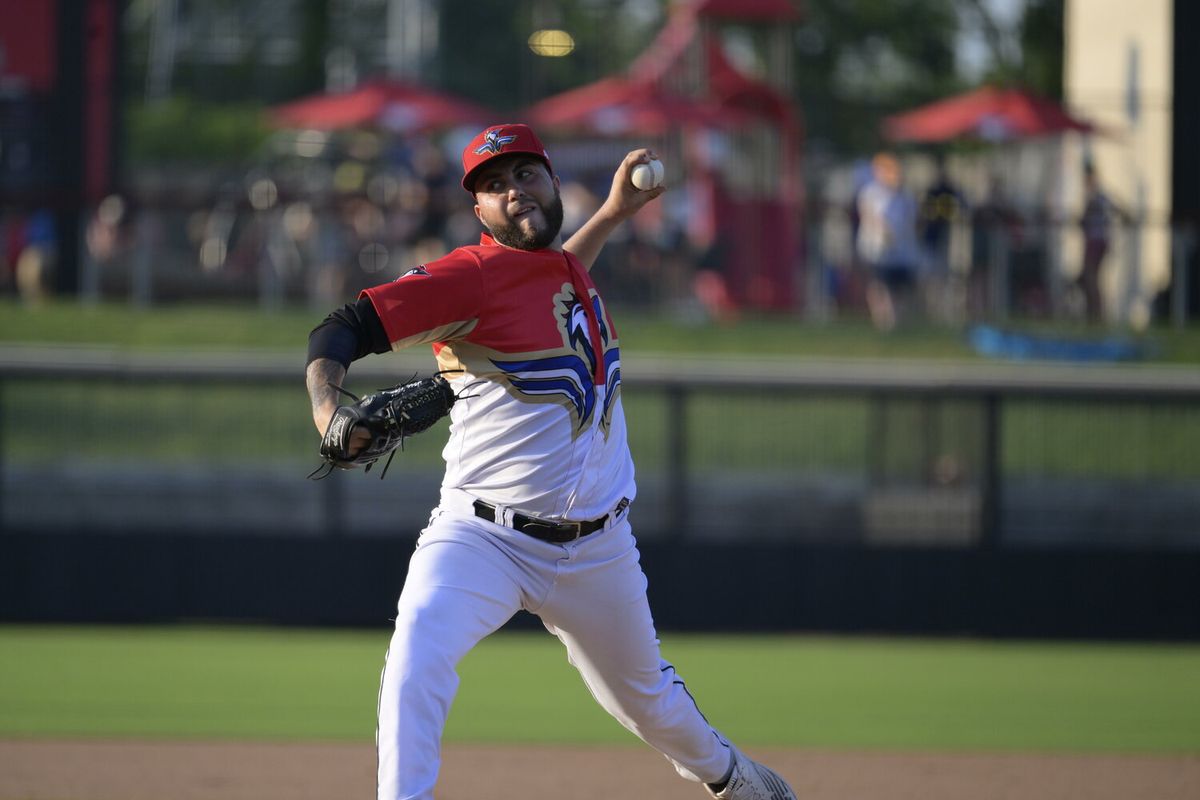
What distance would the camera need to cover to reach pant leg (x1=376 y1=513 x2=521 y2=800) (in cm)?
446

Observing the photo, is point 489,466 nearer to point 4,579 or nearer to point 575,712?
point 575,712

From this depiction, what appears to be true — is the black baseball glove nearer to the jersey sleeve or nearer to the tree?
the jersey sleeve

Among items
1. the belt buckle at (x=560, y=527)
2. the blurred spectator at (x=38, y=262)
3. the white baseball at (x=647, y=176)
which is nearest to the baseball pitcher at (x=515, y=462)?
the belt buckle at (x=560, y=527)

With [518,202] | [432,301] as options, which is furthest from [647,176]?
[432,301]

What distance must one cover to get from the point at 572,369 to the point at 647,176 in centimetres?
82

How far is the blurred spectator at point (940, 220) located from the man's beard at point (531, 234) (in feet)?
37.9

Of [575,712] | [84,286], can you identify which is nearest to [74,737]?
[575,712]

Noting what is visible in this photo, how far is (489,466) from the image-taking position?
492cm

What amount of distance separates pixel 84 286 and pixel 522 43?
25.5 metres

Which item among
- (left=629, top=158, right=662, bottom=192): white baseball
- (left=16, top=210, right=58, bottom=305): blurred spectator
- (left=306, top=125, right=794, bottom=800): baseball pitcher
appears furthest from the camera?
(left=16, top=210, right=58, bottom=305): blurred spectator

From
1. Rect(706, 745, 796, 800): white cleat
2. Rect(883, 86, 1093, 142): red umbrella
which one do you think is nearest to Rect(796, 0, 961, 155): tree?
Rect(883, 86, 1093, 142): red umbrella

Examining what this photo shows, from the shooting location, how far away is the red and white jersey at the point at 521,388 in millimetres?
4855

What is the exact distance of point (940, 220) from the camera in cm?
1609

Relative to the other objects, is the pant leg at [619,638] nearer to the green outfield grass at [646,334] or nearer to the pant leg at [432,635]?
the pant leg at [432,635]
